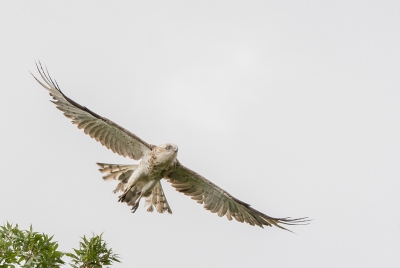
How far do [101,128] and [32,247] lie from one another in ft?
19.3

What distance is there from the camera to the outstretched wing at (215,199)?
14.8 m

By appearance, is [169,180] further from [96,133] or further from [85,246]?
[85,246]

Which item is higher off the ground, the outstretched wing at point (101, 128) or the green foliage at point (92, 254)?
the outstretched wing at point (101, 128)

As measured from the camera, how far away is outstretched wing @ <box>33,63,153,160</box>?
13625 millimetres

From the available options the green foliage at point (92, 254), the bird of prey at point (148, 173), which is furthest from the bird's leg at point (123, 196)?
the green foliage at point (92, 254)

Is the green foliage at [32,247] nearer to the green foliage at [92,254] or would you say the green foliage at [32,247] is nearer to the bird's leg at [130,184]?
the green foliage at [92,254]

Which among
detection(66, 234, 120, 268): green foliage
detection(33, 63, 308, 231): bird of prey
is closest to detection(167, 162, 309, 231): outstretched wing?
detection(33, 63, 308, 231): bird of prey

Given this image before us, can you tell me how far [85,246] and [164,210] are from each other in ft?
20.9

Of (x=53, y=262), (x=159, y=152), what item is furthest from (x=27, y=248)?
(x=159, y=152)

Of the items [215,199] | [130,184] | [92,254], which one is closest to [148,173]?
[130,184]

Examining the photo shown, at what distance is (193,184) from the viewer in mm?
14969

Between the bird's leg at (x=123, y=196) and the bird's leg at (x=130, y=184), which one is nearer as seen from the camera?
the bird's leg at (x=130, y=184)

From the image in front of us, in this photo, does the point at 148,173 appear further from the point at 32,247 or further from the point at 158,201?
the point at 32,247

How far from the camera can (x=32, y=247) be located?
331 inches
